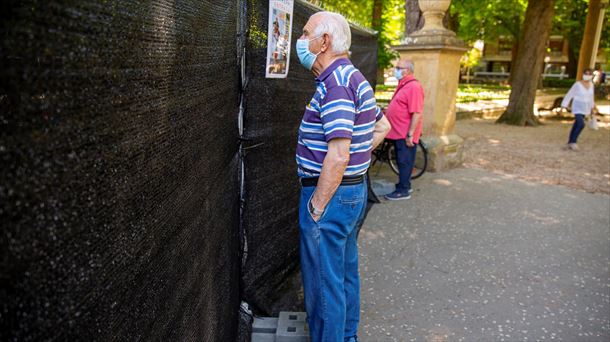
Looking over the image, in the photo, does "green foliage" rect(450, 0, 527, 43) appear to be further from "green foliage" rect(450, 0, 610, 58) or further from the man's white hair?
the man's white hair

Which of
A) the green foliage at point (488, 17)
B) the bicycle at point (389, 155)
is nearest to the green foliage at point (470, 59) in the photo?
the green foliage at point (488, 17)

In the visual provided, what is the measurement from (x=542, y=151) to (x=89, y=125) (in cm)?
1087

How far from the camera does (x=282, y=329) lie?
104 inches

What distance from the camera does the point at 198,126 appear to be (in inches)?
68.3

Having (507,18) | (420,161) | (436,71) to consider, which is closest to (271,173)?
(420,161)

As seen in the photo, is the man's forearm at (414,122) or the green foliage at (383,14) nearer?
the man's forearm at (414,122)

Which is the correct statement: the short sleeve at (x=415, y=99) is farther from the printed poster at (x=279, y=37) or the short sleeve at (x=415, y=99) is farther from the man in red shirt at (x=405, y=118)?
the printed poster at (x=279, y=37)

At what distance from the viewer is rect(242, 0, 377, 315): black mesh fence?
8.59ft

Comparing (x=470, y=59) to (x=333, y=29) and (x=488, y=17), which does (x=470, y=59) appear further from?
(x=333, y=29)

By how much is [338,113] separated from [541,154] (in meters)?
9.09

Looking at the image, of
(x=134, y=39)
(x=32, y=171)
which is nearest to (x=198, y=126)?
(x=134, y=39)

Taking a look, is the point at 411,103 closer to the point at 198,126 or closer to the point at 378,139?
the point at 378,139

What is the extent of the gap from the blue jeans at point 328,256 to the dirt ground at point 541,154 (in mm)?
6199

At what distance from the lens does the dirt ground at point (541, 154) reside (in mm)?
7719
